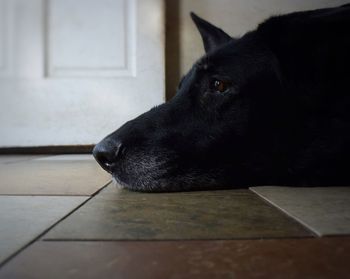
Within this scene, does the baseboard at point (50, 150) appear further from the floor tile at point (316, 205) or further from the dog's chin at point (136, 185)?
the floor tile at point (316, 205)

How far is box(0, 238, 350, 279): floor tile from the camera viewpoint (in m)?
0.43

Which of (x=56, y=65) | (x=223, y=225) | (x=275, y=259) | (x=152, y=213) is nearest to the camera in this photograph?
(x=275, y=259)

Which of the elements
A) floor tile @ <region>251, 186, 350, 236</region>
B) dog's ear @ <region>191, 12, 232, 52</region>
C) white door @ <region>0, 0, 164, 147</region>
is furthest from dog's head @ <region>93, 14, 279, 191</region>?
white door @ <region>0, 0, 164, 147</region>

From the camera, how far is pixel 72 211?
2.47 ft

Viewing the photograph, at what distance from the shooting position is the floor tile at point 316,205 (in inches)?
24.0

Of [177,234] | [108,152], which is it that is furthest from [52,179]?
[177,234]

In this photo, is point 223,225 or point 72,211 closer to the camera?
point 223,225

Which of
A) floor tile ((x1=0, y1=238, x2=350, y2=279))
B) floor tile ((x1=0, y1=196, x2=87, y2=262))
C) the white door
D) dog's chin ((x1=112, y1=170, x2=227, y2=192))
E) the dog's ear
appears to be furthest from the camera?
the white door

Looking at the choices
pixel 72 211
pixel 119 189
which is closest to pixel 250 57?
pixel 119 189

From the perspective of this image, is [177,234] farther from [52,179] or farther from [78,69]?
[78,69]

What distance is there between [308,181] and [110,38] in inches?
62.8

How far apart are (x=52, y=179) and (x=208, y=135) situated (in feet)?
1.65

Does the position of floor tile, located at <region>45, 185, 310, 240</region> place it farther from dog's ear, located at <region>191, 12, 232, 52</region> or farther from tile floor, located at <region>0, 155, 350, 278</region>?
dog's ear, located at <region>191, 12, 232, 52</region>

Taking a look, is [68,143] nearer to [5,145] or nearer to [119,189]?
[5,145]
